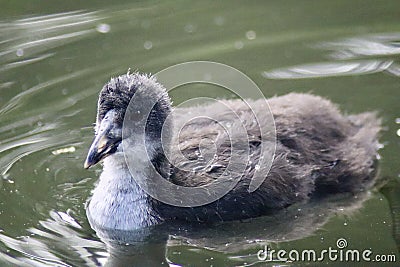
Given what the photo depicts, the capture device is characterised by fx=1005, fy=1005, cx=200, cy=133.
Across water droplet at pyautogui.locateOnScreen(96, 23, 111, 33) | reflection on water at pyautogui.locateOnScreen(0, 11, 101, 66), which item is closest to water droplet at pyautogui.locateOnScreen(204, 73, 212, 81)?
water droplet at pyautogui.locateOnScreen(96, 23, 111, 33)

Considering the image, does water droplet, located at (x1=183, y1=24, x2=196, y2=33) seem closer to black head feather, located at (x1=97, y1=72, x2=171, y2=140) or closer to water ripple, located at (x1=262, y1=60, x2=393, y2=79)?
water ripple, located at (x1=262, y1=60, x2=393, y2=79)

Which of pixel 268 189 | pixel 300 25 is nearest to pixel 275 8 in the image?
pixel 300 25

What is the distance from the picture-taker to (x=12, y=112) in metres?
8.88

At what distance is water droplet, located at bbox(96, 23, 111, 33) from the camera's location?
10314 mm

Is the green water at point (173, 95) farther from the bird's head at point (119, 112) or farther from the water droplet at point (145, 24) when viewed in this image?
the bird's head at point (119, 112)

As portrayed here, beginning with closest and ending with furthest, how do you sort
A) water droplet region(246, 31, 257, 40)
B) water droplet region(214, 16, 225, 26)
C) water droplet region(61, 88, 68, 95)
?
1. water droplet region(61, 88, 68, 95)
2. water droplet region(246, 31, 257, 40)
3. water droplet region(214, 16, 225, 26)

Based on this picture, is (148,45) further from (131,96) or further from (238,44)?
(131,96)

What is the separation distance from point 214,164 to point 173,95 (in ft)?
6.09

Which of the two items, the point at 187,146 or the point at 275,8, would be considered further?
the point at 275,8

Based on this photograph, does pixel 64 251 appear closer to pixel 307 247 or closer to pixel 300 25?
pixel 307 247

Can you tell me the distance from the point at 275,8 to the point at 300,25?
53cm

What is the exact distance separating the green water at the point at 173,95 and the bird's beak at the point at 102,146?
55cm

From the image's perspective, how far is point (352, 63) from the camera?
9336 millimetres

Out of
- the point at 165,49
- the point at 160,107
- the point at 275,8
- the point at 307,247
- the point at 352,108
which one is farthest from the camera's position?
Result: the point at 275,8
